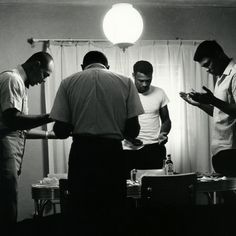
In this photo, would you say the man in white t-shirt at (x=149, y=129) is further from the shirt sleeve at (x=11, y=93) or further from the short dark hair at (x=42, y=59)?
the shirt sleeve at (x=11, y=93)

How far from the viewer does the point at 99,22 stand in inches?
226

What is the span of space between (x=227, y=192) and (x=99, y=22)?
313 centimetres

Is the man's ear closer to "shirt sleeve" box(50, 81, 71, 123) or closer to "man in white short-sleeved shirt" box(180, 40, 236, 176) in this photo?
"shirt sleeve" box(50, 81, 71, 123)

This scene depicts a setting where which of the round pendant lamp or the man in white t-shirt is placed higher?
the round pendant lamp

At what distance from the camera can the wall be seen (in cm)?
552

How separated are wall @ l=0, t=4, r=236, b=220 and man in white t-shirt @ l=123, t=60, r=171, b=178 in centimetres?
136

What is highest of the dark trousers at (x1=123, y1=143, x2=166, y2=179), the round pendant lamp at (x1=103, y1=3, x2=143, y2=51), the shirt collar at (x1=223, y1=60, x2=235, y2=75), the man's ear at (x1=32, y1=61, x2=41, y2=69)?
the round pendant lamp at (x1=103, y1=3, x2=143, y2=51)

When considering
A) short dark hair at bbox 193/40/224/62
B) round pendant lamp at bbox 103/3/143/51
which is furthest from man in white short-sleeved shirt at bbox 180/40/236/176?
round pendant lamp at bbox 103/3/143/51

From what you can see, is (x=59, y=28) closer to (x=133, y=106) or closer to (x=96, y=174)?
(x=133, y=106)

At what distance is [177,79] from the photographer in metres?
5.70

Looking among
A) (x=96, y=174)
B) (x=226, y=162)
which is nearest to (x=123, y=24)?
(x=226, y=162)

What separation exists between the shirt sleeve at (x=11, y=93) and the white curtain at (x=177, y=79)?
2324 mm

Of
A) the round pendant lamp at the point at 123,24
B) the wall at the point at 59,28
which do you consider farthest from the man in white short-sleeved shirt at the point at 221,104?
the wall at the point at 59,28

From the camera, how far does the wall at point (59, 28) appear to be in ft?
18.1
